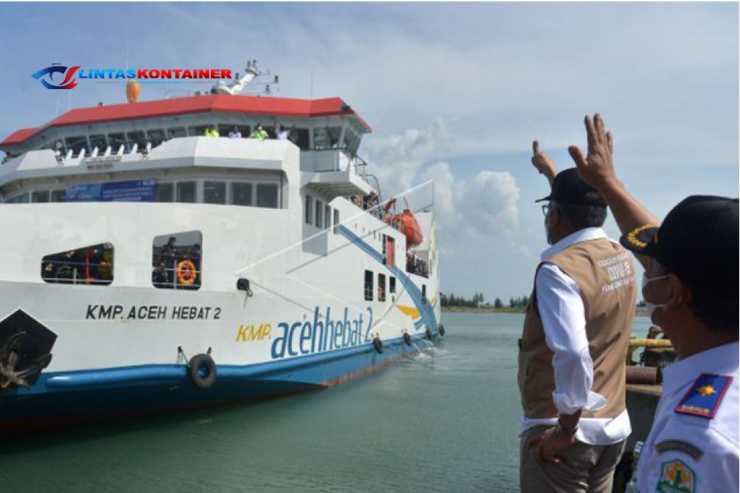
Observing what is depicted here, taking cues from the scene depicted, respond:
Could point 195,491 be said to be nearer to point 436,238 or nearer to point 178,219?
point 178,219

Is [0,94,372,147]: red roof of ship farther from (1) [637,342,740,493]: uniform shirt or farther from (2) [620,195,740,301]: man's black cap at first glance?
(1) [637,342,740,493]: uniform shirt

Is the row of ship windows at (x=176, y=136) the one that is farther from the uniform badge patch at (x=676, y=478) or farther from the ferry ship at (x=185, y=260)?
the uniform badge patch at (x=676, y=478)

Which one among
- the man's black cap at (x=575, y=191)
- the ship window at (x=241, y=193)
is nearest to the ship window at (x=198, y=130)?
the ship window at (x=241, y=193)

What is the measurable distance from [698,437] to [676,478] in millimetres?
83

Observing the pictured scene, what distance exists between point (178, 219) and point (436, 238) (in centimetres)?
1947

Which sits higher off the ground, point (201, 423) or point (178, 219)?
point (178, 219)

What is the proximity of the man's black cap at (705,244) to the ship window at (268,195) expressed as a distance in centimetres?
950

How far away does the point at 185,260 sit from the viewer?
8.86m

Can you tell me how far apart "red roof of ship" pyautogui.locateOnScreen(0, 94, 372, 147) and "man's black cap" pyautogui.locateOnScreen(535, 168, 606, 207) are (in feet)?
33.4

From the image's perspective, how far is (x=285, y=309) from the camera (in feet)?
33.5

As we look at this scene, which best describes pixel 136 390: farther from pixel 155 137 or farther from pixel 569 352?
pixel 569 352

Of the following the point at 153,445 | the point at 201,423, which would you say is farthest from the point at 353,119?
the point at 153,445

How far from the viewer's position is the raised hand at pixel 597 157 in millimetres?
1927

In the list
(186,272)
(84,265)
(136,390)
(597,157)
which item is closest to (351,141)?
(186,272)
